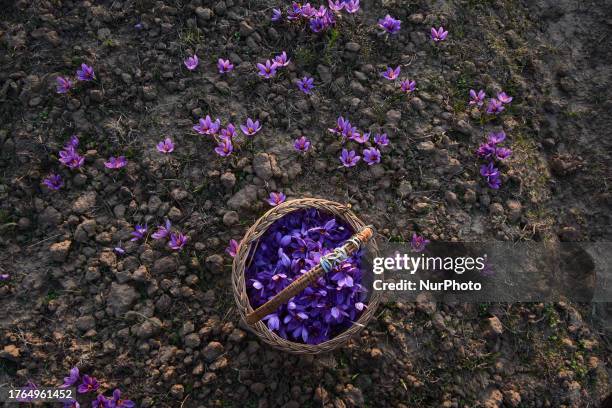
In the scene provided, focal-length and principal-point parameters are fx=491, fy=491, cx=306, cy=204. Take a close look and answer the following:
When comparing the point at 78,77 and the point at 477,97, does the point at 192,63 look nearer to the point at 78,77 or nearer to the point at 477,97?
the point at 78,77

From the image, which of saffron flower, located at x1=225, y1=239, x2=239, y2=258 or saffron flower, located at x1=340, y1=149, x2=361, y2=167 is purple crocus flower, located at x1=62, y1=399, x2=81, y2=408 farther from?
saffron flower, located at x1=340, y1=149, x2=361, y2=167

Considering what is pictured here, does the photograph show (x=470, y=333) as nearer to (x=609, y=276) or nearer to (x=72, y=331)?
(x=609, y=276)

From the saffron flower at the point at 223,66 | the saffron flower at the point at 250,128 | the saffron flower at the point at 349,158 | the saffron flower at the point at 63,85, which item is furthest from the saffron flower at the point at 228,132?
the saffron flower at the point at 63,85

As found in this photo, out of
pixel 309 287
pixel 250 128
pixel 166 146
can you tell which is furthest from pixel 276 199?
pixel 166 146

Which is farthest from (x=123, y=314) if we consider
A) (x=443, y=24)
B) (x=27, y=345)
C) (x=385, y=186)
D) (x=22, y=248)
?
(x=443, y=24)

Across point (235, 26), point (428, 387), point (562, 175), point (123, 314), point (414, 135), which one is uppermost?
point (235, 26)
